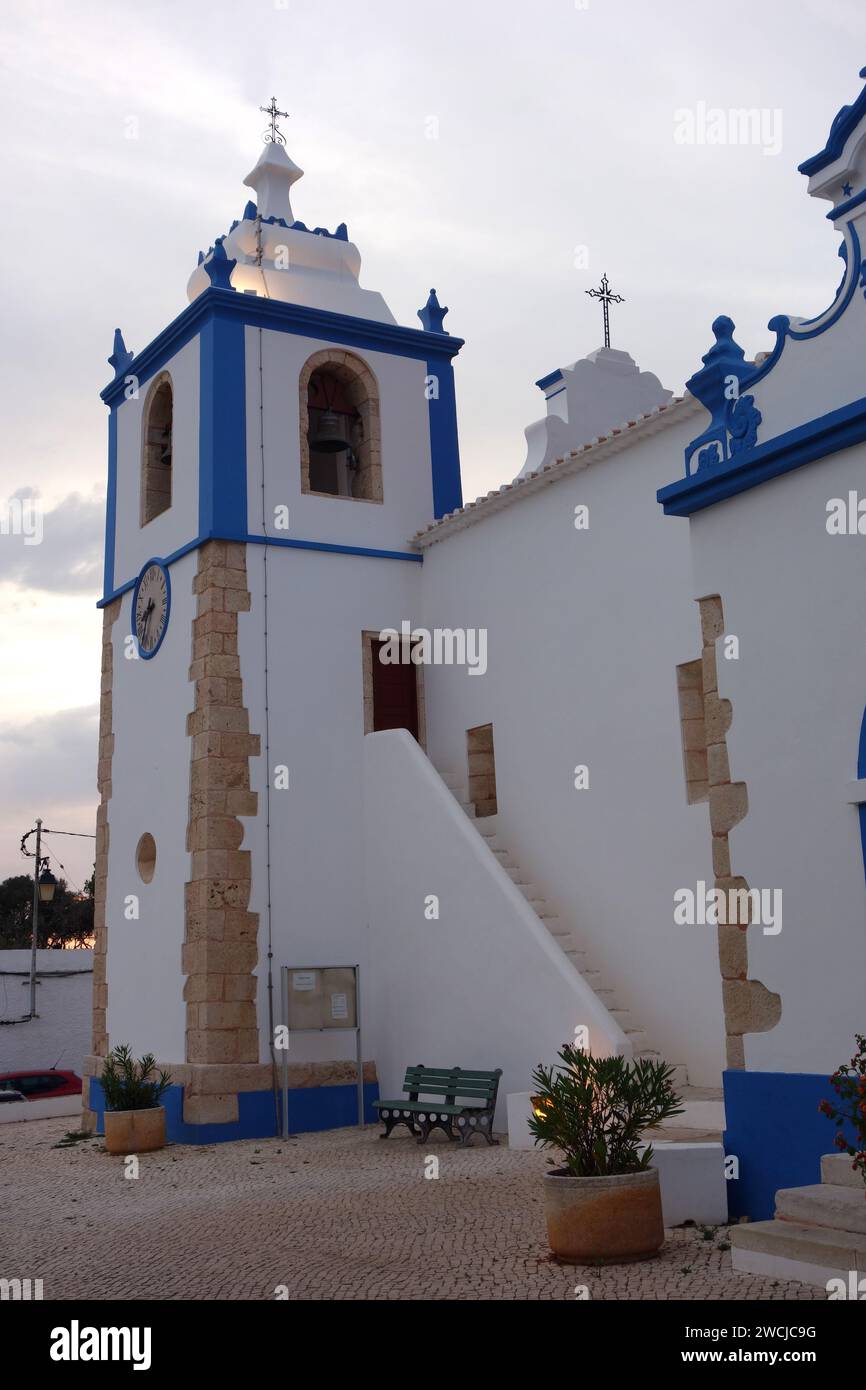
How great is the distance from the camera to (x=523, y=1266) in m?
5.94

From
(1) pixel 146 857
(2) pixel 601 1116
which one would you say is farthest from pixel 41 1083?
(2) pixel 601 1116

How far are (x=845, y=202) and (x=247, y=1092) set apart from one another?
871 cm

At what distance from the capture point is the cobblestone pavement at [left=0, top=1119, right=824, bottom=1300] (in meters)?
5.70

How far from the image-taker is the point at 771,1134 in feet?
21.1

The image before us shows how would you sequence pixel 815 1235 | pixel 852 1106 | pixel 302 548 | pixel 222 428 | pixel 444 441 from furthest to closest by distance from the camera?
pixel 444 441, pixel 302 548, pixel 222 428, pixel 852 1106, pixel 815 1235

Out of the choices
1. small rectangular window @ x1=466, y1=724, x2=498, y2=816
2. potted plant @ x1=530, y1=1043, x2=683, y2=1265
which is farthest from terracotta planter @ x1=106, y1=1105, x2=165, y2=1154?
potted plant @ x1=530, y1=1043, x2=683, y2=1265

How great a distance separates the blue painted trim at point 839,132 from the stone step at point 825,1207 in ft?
15.8

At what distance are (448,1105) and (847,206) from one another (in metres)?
6.83

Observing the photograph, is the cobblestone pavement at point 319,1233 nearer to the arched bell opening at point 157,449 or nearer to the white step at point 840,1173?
the white step at point 840,1173

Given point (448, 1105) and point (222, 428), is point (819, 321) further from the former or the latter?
point (222, 428)

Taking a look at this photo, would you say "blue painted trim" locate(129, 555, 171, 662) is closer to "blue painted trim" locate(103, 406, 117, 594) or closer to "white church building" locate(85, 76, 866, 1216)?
"white church building" locate(85, 76, 866, 1216)

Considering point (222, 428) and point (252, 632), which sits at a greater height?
point (222, 428)
